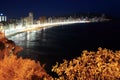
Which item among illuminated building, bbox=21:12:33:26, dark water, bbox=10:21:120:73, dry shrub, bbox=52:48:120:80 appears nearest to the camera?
dry shrub, bbox=52:48:120:80

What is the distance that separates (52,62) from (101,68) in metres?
24.2

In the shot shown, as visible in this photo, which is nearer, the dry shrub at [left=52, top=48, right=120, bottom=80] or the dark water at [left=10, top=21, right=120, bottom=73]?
the dry shrub at [left=52, top=48, right=120, bottom=80]

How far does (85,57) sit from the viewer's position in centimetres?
572

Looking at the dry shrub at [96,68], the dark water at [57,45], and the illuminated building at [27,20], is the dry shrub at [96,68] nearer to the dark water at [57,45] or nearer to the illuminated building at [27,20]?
the dark water at [57,45]

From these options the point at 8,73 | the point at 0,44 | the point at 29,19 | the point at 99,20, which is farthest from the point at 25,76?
the point at 99,20

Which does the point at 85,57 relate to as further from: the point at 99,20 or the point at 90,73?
the point at 99,20

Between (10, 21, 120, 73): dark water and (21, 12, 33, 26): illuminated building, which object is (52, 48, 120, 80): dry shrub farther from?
(21, 12, 33, 26): illuminated building

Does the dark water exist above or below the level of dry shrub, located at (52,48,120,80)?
below

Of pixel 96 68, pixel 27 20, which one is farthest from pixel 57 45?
pixel 27 20

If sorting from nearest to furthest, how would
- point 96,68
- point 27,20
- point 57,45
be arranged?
point 96,68, point 57,45, point 27,20

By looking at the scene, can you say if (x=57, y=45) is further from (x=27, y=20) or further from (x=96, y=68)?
(x=27, y=20)

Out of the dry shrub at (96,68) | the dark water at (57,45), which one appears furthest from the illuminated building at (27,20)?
the dry shrub at (96,68)

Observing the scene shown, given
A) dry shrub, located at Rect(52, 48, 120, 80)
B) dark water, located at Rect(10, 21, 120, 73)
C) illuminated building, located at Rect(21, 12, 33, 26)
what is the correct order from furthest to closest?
1. illuminated building, located at Rect(21, 12, 33, 26)
2. dark water, located at Rect(10, 21, 120, 73)
3. dry shrub, located at Rect(52, 48, 120, 80)

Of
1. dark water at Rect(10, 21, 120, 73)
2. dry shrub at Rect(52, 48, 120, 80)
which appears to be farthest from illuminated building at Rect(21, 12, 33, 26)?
dry shrub at Rect(52, 48, 120, 80)
